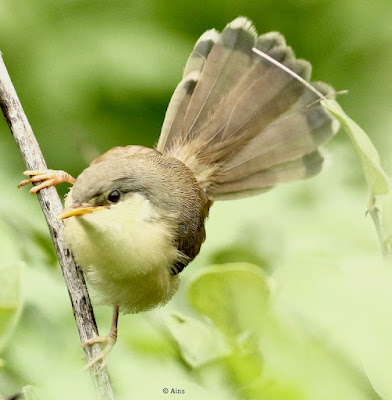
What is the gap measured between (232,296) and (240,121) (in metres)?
1.70

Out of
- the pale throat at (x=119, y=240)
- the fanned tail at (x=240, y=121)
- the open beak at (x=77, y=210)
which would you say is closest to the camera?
the open beak at (x=77, y=210)

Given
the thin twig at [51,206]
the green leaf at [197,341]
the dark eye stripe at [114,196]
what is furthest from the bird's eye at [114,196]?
the green leaf at [197,341]

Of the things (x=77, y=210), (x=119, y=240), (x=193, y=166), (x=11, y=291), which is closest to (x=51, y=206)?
(x=77, y=210)

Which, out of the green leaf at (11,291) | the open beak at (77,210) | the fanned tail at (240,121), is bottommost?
the green leaf at (11,291)

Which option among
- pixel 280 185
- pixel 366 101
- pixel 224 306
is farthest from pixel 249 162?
pixel 224 306

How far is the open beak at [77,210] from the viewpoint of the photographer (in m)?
1.37

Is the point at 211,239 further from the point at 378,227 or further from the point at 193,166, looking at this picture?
the point at 378,227

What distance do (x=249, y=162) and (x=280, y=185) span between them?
0.13 meters

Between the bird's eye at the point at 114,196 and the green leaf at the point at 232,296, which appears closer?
the green leaf at the point at 232,296

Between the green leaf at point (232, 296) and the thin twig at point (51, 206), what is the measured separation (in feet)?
2.14

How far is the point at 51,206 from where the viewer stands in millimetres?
1447

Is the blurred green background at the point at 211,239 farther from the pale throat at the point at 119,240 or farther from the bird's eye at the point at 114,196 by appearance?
the bird's eye at the point at 114,196

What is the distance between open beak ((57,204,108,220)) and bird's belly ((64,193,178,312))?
15 millimetres

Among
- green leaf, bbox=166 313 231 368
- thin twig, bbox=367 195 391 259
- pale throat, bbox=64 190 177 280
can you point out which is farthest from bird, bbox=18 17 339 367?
thin twig, bbox=367 195 391 259
